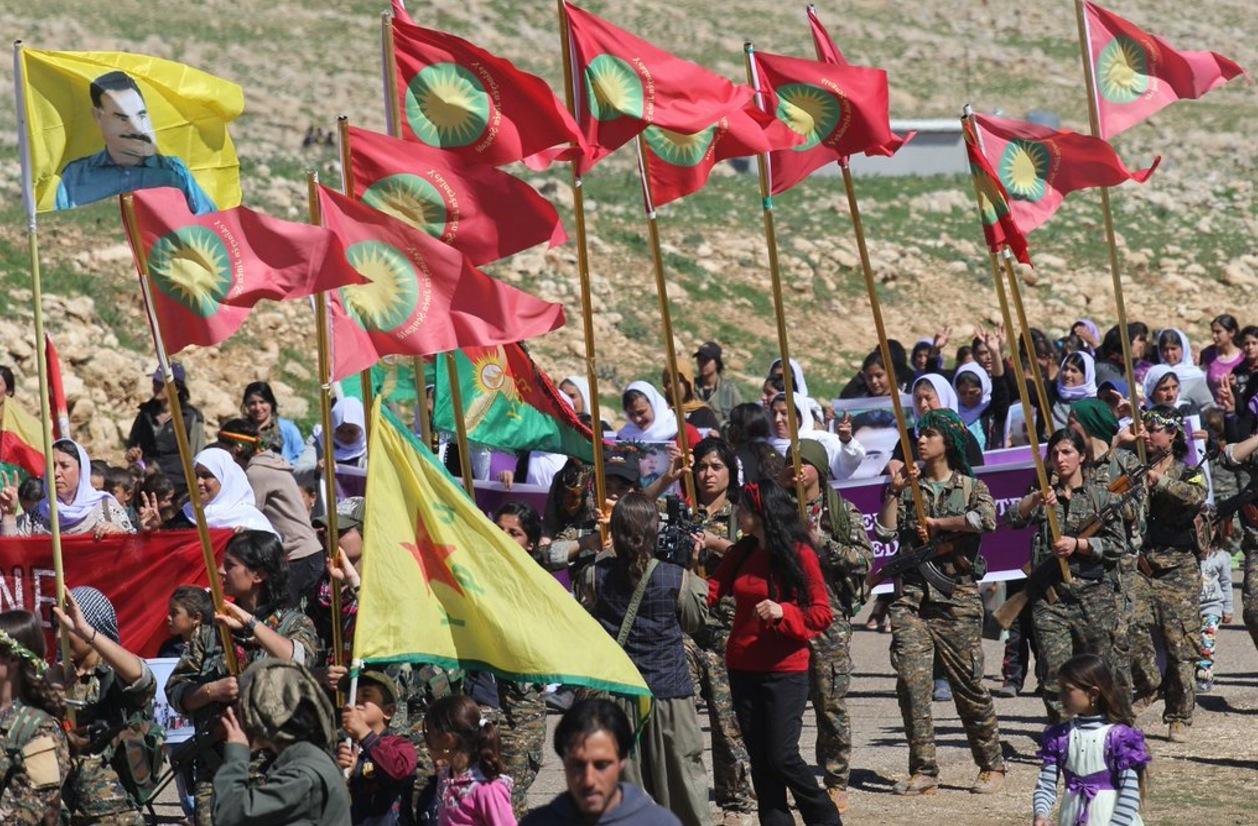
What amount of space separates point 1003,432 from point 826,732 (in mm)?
6209

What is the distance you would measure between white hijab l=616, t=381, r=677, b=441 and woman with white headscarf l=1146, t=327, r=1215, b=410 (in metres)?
3.80

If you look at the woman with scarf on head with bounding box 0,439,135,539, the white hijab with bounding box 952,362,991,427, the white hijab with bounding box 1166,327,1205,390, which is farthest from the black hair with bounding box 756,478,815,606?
the white hijab with bounding box 1166,327,1205,390

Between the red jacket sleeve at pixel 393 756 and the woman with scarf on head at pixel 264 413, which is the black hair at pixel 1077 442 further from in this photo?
the woman with scarf on head at pixel 264 413

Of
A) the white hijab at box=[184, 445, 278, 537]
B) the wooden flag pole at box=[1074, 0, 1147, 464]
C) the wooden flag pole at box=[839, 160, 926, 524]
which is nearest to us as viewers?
the wooden flag pole at box=[839, 160, 926, 524]

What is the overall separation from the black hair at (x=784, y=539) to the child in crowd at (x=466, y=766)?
1.76 m

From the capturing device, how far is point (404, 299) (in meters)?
9.15

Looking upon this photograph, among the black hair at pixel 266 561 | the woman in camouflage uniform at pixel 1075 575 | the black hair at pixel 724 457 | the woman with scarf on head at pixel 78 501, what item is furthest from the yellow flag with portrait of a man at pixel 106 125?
the woman in camouflage uniform at pixel 1075 575

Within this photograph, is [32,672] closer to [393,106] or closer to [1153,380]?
[393,106]

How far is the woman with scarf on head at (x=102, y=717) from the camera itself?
8.29 meters

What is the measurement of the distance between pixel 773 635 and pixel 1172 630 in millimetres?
4035

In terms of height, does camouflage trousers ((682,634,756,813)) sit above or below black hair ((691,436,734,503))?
below

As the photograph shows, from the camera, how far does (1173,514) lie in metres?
12.4

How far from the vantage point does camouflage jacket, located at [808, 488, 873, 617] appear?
10.6m

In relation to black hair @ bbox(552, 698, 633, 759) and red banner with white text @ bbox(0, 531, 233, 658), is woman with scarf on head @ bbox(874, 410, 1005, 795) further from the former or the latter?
black hair @ bbox(552, 698, 633, 759)
